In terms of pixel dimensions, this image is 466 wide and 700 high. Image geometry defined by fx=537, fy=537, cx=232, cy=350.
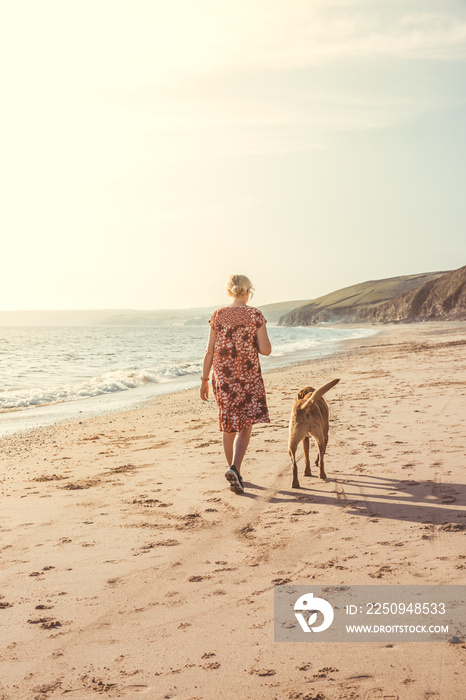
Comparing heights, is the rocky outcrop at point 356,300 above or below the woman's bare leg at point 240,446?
above

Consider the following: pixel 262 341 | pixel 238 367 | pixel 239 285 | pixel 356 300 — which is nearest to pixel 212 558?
pixel 238 367

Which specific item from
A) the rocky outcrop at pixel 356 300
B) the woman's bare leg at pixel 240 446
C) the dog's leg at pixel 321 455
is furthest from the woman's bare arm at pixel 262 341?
the rocky outcrop at pixel 356 300

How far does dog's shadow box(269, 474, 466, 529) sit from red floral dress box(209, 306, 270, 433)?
2.85 ft

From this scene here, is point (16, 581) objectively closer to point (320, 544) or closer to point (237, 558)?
point (237, 558)

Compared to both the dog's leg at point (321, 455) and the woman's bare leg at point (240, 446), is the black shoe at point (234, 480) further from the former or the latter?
the dog's leg at point (321, 455)

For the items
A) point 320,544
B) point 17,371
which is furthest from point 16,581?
point 17,371

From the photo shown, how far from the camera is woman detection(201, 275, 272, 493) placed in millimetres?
5637

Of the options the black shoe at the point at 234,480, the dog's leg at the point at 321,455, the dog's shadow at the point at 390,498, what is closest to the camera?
the dog's shadow at the point at 390,498

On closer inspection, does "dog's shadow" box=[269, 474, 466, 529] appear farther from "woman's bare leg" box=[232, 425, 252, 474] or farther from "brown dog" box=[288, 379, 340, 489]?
"woman's bare leg" box=[232, 425, 252, 474]

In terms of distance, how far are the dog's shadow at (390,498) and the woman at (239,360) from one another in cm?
84

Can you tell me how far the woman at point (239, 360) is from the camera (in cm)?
564

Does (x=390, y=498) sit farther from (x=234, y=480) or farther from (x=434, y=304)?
(x=434, y=304)

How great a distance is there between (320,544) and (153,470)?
3068mm

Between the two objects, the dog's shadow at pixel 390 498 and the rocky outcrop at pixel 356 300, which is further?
the rocky outcrop at pixel 356 300
